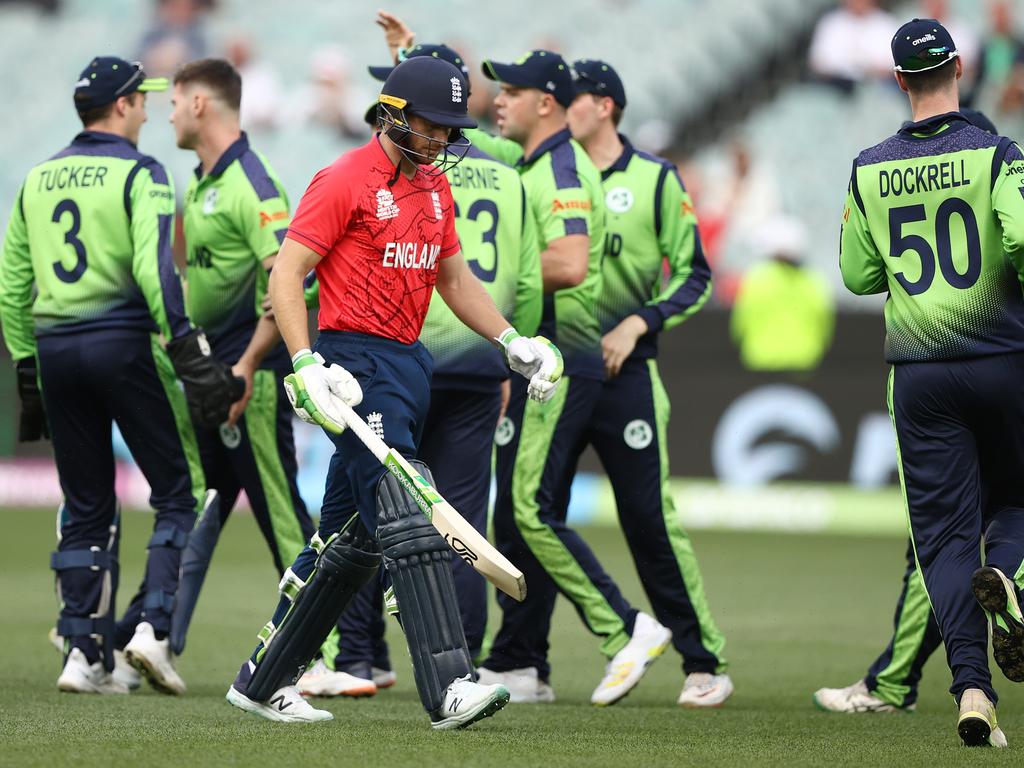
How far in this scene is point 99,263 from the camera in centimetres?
698

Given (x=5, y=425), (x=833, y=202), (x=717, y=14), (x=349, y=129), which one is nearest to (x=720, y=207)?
(x=833, y=202)

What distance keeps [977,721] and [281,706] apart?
7.76 ft

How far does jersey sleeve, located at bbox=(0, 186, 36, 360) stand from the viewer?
7.15 metres

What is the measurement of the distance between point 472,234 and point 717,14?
527 inches

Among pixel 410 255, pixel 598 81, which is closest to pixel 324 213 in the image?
pixel 410 255

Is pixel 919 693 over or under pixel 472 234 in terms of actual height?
under

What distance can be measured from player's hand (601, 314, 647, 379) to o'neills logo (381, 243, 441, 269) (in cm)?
183

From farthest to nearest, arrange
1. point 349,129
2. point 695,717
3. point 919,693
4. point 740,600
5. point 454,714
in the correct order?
point 349,129, point 740,600, point 919,693, point 695,717, point 454,714

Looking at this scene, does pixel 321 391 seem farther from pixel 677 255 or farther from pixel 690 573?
pixel 677 255

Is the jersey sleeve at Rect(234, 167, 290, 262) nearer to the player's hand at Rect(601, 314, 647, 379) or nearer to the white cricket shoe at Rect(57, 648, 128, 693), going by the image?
the player's hand at Rect(601, 314, 647, 379)

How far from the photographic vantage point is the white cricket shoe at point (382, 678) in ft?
24.5

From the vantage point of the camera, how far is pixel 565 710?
671 centimetres

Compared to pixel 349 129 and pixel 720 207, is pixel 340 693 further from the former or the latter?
pixel 349 129

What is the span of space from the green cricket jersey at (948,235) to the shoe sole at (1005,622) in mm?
795
